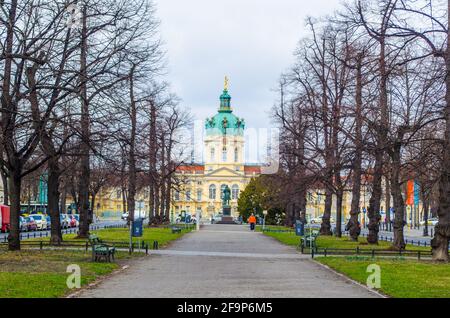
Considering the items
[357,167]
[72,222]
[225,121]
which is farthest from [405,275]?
[225,121]

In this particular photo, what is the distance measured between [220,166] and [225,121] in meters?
15.2

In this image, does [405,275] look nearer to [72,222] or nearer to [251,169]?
[72,222]

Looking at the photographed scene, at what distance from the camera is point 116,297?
16641 mm

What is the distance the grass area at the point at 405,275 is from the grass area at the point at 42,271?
24.1 feet

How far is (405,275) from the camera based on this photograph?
72.8 feet

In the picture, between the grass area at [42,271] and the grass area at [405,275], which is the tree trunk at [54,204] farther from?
the grass area at [405,275]

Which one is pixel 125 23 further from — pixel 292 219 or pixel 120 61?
pixel 292 219

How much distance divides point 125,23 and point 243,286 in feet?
44.6

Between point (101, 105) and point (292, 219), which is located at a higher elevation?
point (101, 105)

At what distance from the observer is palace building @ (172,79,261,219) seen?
573 feet

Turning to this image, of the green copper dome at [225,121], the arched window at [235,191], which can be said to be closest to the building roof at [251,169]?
the arched window at [235,191]

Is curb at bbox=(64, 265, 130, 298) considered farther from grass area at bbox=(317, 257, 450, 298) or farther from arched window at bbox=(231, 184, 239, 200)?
arched window at bbox=(231, 184, 239, 200)
